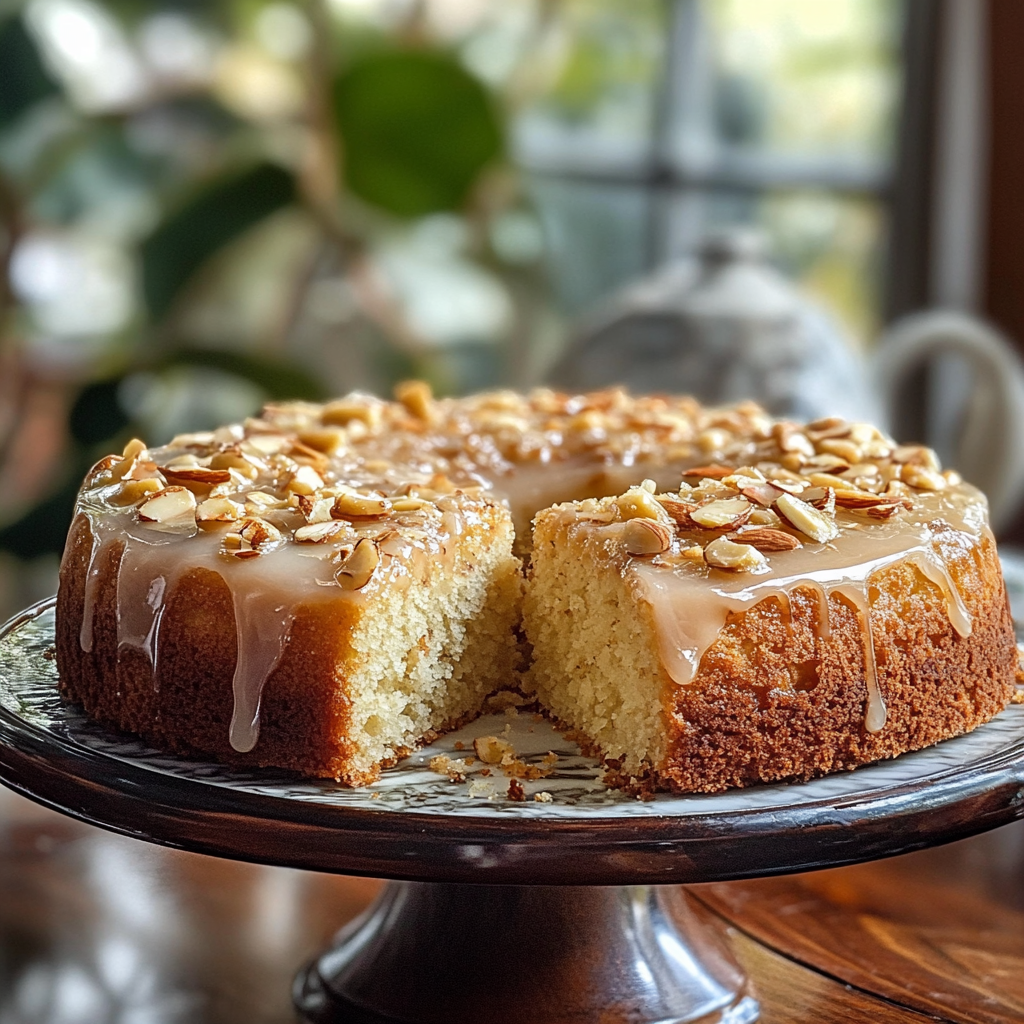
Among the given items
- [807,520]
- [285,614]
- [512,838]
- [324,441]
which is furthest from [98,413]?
[512,838]

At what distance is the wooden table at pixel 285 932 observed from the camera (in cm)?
110

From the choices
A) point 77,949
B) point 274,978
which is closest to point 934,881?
point 274,978

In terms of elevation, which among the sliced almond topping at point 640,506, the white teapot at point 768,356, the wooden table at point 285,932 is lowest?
the wooden table at point 285,932

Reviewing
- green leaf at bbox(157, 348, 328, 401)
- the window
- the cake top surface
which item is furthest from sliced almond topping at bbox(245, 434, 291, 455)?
the window

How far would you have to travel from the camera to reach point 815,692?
98cm

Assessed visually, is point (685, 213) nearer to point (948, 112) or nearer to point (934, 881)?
point (948, 112)

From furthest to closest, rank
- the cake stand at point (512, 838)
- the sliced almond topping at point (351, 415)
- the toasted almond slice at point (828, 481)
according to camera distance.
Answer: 1. the sliced almond topping at point (351, 415)
2. the toasted almond slice at point (828, 481)
3. the cake stand at point (512, 838)

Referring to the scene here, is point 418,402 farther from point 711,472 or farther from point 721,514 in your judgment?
point 721,514

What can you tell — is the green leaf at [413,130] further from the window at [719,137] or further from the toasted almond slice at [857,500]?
the toasted almond slice at [857,500]

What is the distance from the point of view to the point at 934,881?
4.41 feet

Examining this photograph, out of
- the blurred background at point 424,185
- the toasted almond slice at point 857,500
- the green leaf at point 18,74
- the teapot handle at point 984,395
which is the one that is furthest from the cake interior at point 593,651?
the green leaf at point 18,74

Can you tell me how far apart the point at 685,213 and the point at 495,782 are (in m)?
2.87

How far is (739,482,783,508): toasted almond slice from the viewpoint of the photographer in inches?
42.9

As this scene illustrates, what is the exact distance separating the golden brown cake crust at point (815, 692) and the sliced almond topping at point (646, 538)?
0.08 metres
